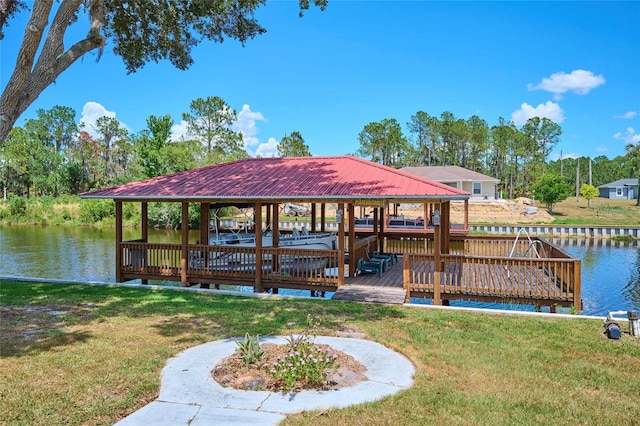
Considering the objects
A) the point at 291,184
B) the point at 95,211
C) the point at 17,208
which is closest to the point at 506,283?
the point at 291,184

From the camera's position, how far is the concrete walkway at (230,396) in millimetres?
4363

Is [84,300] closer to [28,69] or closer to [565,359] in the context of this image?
[28,69]

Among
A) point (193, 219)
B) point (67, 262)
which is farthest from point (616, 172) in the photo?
point (67, 262)

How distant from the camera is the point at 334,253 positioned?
36.7 feet

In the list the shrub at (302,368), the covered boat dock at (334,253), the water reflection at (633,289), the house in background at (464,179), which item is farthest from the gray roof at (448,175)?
the shrub at (302,368)

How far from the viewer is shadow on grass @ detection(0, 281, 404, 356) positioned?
7.27 m

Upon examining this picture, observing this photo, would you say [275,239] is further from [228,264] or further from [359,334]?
[359,334]

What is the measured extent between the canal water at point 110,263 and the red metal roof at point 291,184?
4.61 metres

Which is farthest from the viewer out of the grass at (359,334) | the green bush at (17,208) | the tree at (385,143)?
the tree at (385,143)

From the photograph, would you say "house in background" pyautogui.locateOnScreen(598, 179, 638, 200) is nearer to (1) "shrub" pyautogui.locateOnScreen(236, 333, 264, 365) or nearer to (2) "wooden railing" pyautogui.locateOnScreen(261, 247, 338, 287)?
(2) "wooden railing" pyautogui.locateOnScreen(261, 247, 338, 287)

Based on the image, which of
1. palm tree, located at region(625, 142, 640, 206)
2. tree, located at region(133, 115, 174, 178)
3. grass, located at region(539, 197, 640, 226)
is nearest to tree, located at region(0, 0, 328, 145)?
tree, located at region(133, 115, 174, 178)

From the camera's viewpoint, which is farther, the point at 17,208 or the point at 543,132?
the point at 543,132

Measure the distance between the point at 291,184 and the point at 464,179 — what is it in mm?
35670

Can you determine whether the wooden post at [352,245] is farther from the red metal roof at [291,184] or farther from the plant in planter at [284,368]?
the plant in planter at [284,368]
